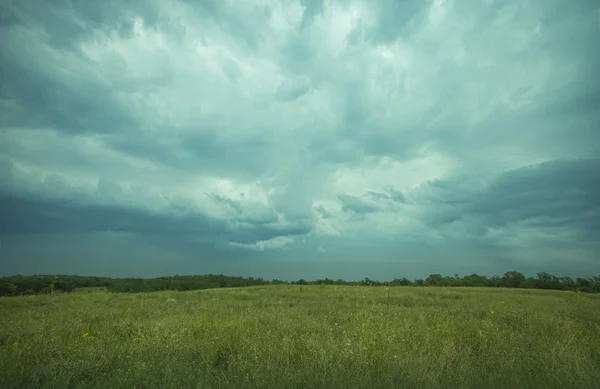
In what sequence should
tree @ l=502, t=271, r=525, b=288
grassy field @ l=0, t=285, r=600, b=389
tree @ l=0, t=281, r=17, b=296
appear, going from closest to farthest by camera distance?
grassy field @ l=0, t=285, r=600, b=389
tree @ l=0, t=281, r=17, b=296
tree @ l=502, t=271, r=525, b=288

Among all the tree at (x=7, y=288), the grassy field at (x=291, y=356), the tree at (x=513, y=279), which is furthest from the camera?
the tree at (x=513, y=279)

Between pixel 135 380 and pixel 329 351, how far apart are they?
142 inches

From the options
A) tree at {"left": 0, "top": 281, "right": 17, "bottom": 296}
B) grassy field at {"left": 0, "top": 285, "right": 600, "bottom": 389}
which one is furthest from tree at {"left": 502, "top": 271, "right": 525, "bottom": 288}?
tree at {"left": 0, "top": 281, "right": 17, "bottom": 296}

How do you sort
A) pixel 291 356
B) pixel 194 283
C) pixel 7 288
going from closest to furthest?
pixel 291 356 → pixel 7 288 → pixel 194 283

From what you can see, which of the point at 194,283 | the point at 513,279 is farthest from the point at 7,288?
the point at 513,279

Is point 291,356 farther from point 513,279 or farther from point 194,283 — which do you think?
point 513,279

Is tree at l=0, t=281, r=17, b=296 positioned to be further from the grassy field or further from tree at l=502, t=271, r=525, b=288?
tree at l=502, t=271, r=525, b=288

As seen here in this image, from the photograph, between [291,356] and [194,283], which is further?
[194,283]

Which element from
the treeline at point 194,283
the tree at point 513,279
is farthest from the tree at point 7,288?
the tree at point 513,279

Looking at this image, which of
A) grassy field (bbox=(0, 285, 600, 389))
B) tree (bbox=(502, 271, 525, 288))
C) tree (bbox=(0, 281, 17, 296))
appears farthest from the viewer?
tree (bbox=(502, 271, 525, 288))

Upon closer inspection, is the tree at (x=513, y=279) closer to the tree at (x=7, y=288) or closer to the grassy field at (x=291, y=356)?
the grassy field at (x=291, y=356)

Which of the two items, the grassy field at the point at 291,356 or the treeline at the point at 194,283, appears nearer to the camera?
the grassy field at the point at 291,356

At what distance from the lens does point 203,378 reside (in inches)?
220

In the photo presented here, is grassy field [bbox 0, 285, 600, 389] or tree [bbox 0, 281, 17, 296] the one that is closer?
grassy field [bbox 0, 285, 600, 389]
